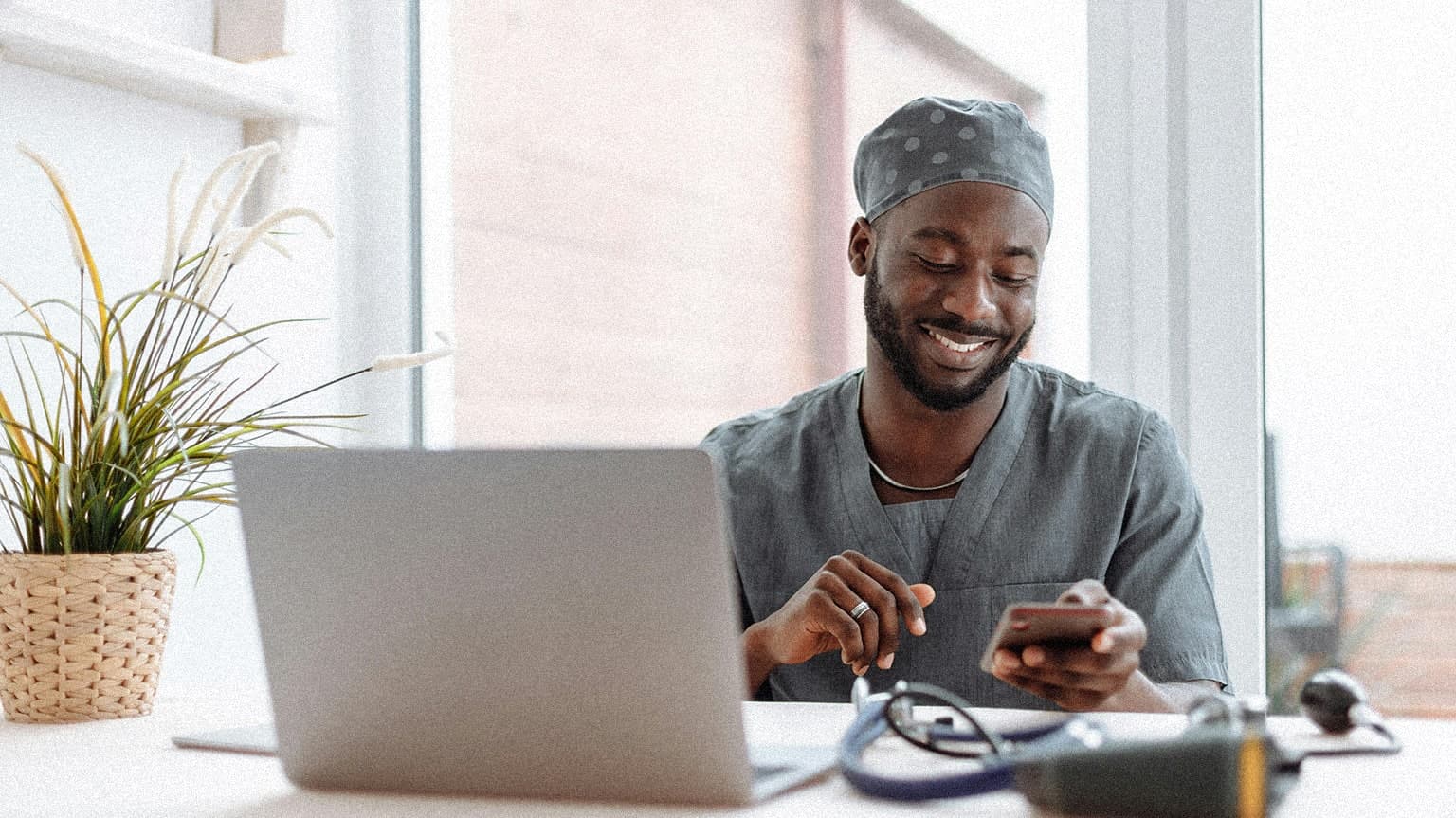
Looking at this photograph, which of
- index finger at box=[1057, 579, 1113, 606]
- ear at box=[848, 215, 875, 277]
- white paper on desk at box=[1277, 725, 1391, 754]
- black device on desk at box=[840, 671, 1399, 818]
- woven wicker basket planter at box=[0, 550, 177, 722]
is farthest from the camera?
ear at box=[848, 215, 875, 277]

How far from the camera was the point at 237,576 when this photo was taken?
5.91ft

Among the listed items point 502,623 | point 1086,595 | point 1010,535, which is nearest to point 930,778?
point 502,623

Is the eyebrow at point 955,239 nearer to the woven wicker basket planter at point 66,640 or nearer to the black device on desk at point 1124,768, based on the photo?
the black device on desk at point 1124,768

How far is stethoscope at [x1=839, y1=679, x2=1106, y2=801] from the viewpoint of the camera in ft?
2.25

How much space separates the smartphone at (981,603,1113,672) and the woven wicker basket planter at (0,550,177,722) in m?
0.71

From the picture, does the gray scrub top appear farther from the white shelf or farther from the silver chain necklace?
the white shelf

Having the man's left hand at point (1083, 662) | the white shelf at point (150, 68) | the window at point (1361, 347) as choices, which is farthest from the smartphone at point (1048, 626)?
the white shelf at point (150, 68)

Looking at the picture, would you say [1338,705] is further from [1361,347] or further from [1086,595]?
[1361,347]

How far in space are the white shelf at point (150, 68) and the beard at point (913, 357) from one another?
0.78m

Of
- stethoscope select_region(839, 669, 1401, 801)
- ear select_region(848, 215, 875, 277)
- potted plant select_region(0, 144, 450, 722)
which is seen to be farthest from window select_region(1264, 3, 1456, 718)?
potted plant select_region(0, 144, 450, 722)

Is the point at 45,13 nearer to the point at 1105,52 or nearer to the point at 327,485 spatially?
Result: the point at 327,485

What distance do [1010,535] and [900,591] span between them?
406 mm

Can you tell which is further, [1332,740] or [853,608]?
[853,608]

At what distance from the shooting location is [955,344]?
1467mm
